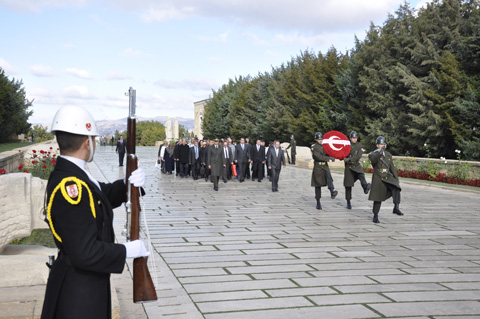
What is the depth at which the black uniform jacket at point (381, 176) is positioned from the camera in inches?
425

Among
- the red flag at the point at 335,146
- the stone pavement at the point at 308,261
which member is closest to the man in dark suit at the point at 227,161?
the stone pavement at the point at 308,261

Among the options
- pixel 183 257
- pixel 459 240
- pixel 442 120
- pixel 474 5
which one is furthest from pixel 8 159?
pixel 474 5

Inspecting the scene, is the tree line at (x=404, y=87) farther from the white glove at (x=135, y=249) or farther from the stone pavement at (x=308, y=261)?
the white glove at (x=135, y=249)

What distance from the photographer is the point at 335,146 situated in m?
13.7

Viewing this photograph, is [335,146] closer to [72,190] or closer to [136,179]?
[136,179]

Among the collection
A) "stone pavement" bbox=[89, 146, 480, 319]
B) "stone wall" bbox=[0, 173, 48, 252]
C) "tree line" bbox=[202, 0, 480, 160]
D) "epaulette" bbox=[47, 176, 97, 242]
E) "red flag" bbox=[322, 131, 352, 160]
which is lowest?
"stone pavement" bbox=[89, 146, 480, 319]

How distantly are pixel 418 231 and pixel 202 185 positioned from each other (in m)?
10.4

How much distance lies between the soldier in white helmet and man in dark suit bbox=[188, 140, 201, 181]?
61.4 ft

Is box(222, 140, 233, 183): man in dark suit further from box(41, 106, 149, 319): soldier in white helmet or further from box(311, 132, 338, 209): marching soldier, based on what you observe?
box(41, 106, 149, 319): soldier in white helmet

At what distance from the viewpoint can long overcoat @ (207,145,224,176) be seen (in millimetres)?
17347

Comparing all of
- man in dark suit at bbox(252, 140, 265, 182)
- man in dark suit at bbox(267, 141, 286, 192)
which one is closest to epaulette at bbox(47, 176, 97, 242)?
man in dark suit at bbox(267, 141, 286, 192)

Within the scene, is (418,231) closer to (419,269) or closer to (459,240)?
(459,240)

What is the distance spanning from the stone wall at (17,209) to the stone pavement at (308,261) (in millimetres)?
1160

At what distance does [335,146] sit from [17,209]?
9.67 metres
